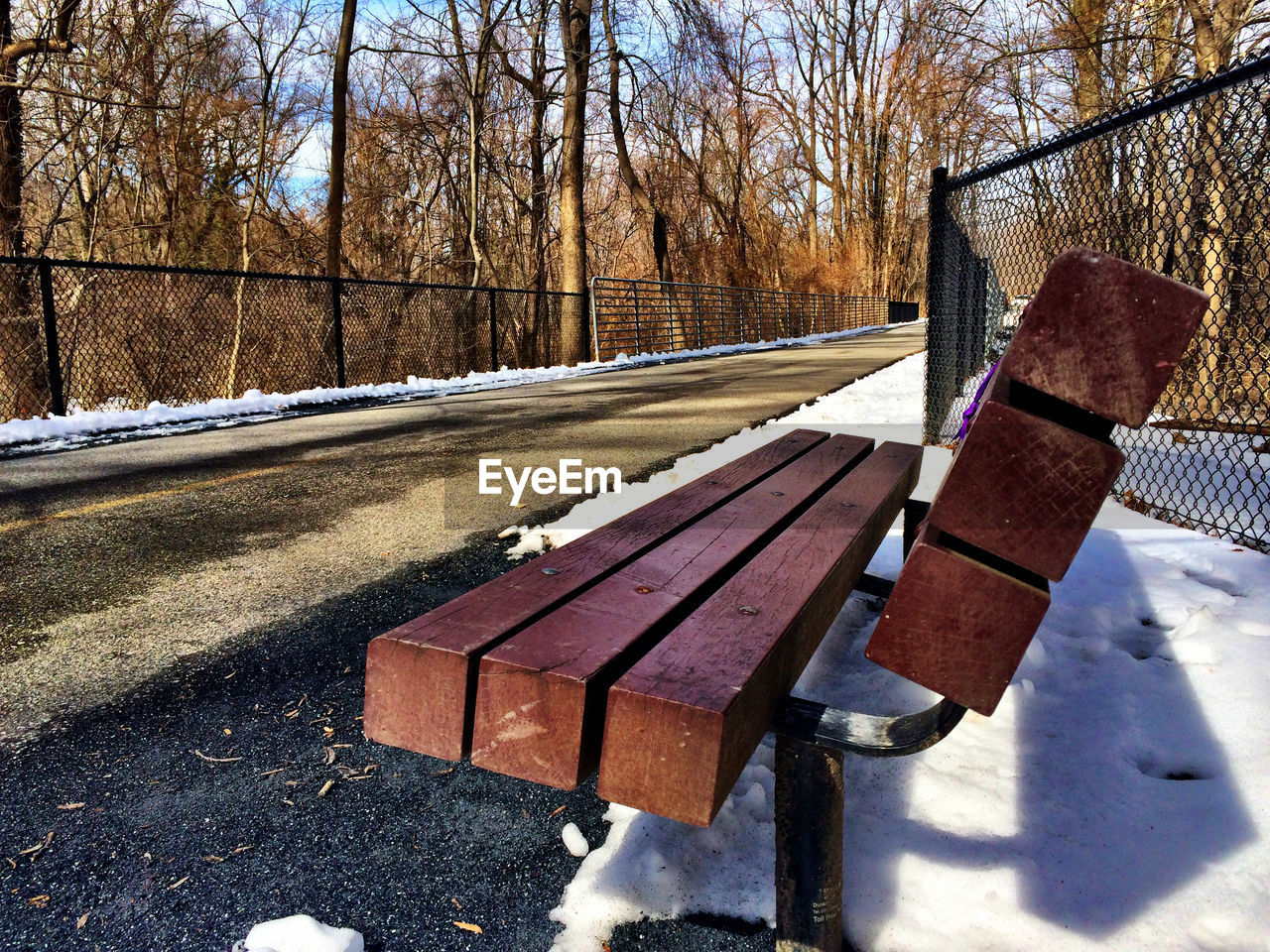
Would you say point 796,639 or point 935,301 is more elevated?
point 935,301

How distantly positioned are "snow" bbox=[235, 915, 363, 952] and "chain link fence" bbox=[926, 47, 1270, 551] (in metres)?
3.71

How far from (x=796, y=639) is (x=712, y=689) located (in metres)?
0.34

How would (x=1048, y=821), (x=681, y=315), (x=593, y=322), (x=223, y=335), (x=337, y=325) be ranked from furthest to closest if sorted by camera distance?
(x=681, y=315) < (x=593, y=322) < (x=223, y=335) < (x=337, y=325) < (x=1048, y=821)

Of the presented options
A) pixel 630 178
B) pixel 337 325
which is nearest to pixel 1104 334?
pixel 337 325

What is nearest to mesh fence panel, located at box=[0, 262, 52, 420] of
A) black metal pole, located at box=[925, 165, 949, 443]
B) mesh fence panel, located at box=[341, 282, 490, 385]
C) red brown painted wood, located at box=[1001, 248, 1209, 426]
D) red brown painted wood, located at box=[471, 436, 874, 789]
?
mesh fence panel, located at box=[341, 282, 490, 385]

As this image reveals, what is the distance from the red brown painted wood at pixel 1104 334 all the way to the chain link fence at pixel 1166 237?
2.84m

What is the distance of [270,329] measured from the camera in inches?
537

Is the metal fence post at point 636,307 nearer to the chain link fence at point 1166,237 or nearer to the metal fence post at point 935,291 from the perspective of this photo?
the chain link fence at point 1166,237

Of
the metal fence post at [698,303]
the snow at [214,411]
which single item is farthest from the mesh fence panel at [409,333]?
the metal fence post at [698,303]

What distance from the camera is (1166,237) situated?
5930 mm

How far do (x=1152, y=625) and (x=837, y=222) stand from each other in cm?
4890

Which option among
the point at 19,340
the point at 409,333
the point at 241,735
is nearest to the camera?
the point at 241,735

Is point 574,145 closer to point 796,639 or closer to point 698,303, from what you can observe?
point 698,303
